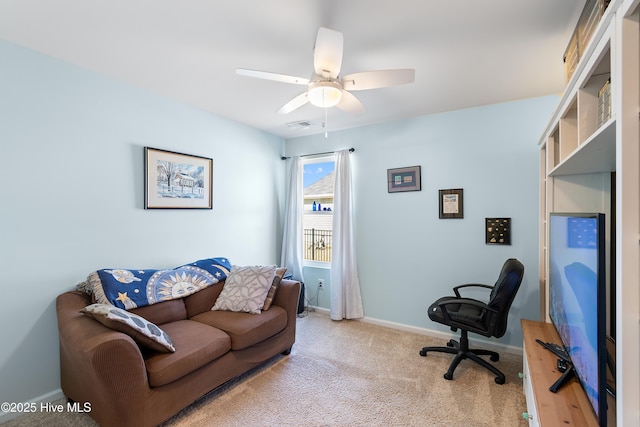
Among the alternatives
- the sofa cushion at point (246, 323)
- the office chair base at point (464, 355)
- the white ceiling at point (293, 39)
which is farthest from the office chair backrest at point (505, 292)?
the sofa cushion at point (246, 323)

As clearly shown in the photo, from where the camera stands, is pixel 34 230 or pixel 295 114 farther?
pixel 295 114

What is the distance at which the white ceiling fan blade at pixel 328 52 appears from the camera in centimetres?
155

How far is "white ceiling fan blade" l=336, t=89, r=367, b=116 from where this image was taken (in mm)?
2045

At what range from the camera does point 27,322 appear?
2094 millimetres

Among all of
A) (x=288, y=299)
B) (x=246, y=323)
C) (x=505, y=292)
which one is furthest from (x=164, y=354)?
(x=505, y=292)

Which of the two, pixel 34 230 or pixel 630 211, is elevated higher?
pixel 630 211

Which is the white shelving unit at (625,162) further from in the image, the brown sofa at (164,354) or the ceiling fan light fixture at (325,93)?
the brown sofa at (164,354)

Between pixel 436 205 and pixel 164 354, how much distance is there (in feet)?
9.60

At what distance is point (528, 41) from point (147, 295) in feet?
11.0

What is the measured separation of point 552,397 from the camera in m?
Answer: 1.40

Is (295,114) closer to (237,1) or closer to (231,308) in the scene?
(237,1)

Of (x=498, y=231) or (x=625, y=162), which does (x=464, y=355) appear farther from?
(x=625, y=162)

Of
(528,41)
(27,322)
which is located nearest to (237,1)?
(528,41)

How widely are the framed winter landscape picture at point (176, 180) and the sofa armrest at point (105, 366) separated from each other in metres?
1.26
